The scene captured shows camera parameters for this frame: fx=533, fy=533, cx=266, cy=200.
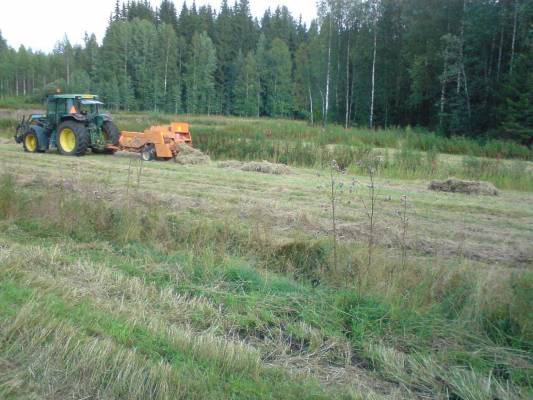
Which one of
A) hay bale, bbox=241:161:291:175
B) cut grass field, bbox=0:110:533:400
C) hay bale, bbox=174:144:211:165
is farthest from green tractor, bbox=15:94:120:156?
cut grass field, bbox=0:110:533:400

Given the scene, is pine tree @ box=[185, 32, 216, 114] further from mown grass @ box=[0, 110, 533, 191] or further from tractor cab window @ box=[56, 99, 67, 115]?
tractor cab window @ box=[56, 99, 67, 115]

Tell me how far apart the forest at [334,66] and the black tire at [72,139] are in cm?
1993

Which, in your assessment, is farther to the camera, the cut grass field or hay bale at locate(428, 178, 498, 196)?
hay bale at locate(428, 178, 498, 196)

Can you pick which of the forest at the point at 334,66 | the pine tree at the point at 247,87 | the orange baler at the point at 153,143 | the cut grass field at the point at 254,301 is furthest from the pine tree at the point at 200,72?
the cut grass field at the point at 254,301

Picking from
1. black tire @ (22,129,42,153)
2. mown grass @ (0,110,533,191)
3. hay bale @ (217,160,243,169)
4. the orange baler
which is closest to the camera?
mown grass @ (0,110,533,191)

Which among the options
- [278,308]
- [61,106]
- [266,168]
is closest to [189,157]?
[266,168]

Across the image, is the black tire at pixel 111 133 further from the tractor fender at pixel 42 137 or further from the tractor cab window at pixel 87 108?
the tractor fender at pixel 42 137

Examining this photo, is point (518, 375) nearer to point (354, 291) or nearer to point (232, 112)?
point (354, 291)

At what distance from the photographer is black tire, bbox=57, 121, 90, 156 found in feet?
54.2

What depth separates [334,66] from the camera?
4362cm

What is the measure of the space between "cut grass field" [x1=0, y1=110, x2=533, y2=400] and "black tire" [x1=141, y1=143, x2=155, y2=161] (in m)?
7.44

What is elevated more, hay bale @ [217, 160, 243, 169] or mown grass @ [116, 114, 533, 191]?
mown grass @ [116, 114, 533, 191]

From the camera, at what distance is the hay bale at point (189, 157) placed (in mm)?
15852

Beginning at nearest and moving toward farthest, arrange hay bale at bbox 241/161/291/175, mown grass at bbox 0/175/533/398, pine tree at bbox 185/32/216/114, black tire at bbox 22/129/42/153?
mown grass at bbox 0/175/533/398 < hay bale at bbox 241/161/291/175 < black tire at bbox 22/129/42/153 < pine tree at bbox 185/32/216/114
